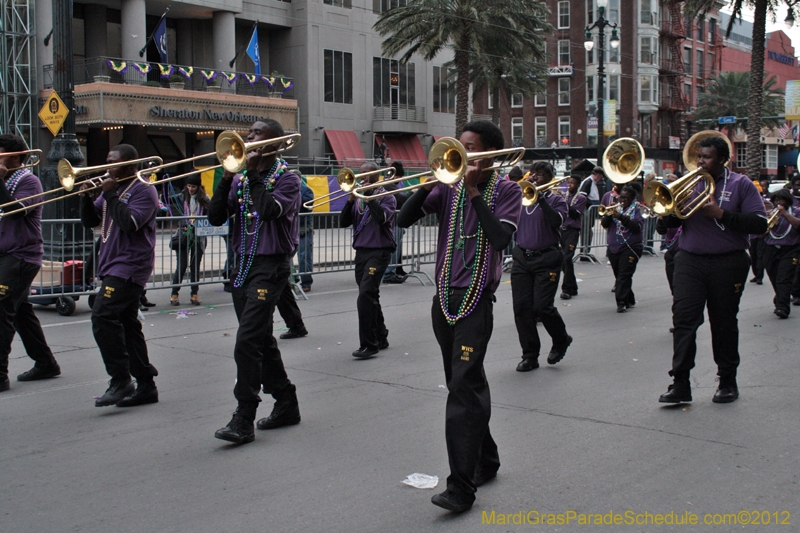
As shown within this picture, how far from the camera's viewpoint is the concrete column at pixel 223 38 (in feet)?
105

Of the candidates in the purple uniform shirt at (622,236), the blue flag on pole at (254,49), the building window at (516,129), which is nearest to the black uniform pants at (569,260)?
the purple uniform shirt at (622,236)

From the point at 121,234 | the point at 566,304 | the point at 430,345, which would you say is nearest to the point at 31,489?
the point at 121,234

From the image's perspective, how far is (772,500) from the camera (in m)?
4.08

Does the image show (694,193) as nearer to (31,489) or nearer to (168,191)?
(31,489)

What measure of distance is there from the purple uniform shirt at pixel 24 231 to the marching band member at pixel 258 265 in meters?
2.15

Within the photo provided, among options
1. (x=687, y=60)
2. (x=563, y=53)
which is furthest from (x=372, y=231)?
(x=687, y=60)

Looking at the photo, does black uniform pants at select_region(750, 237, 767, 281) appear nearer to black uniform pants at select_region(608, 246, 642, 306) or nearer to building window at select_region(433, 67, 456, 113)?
black uniform pants at select_region(608, 246, 642, 306)

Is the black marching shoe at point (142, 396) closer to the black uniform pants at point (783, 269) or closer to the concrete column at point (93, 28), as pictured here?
the black uniform pants at point (783, 269)

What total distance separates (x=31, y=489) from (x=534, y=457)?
2905mm

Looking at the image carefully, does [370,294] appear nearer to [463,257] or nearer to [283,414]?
[283,414]

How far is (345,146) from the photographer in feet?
120

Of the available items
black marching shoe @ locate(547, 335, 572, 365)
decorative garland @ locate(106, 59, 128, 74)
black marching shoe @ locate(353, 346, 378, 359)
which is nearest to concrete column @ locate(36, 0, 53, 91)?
decorative garland @ locate(106, 59, 128, 74)

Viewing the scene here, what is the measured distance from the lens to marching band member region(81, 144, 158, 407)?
226 inches

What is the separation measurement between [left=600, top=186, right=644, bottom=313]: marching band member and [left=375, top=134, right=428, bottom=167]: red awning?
28.4 metres
